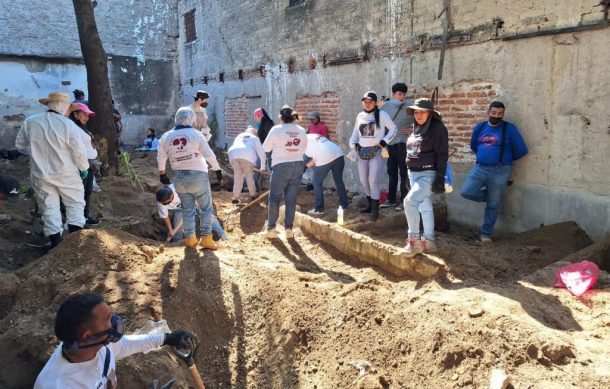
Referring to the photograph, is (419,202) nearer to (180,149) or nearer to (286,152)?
(286,152)

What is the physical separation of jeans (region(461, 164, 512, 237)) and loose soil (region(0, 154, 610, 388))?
349mm

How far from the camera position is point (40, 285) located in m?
4.40

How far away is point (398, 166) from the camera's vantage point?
22.8 feet

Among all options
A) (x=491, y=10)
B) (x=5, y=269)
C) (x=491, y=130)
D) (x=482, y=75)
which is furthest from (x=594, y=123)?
(x=5, y=269)

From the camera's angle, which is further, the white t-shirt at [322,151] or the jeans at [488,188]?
the white t-shirt at [322,151]

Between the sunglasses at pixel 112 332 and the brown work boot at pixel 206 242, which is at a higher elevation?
the sunglasses at pixel 112 332

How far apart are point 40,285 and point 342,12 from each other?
21.3 feet

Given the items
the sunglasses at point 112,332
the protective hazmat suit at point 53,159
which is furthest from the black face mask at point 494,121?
the protective hazmat suit at point 53,159

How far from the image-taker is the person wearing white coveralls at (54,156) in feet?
18.2

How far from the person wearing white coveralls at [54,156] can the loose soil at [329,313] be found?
813mm

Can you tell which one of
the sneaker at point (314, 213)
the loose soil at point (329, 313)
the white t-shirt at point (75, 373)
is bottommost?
the loose soil at point (329, 313)

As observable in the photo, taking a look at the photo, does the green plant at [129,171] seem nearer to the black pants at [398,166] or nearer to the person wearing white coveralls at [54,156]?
the person wearing white coveralls at [54,156]

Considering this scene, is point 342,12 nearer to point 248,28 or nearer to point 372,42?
point 372,42

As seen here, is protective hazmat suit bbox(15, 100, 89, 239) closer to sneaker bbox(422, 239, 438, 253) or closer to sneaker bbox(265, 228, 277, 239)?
sneaker bbox(265, 228, 277, 239)
